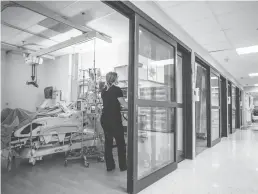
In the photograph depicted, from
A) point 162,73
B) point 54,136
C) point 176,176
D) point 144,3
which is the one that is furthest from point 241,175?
point 54,136

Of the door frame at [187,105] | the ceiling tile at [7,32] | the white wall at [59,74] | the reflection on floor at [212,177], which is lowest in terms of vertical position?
the reflection on floor at [212,177]

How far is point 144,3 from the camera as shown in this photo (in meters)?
2.68

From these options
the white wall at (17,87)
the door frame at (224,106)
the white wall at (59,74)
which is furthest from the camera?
the door frame at (224,106)

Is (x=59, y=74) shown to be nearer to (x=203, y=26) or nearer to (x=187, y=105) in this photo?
(x=187, y=105)

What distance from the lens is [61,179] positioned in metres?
2.85

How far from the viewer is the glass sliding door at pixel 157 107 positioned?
119 inches

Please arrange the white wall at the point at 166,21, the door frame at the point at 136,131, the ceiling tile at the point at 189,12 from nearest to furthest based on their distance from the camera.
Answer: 1. the door frame at the point at 136,131
2. the white wall at the point at 166,21
3. the ceiling tile at the point at 189,12

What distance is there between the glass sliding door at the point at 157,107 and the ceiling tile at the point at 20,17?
9.24ft

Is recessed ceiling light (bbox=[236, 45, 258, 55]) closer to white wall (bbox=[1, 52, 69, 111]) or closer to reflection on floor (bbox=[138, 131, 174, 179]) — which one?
reflection on floor (bbox=[138, 131, 174, 179])

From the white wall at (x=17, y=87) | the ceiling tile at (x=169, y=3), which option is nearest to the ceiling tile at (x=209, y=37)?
the ceiling tile at (x=169, y=3)

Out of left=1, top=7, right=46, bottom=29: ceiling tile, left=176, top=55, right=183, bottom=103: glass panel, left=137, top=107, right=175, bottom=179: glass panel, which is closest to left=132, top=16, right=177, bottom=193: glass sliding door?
left=137, top=107, right=175, bottom=179: glass panel

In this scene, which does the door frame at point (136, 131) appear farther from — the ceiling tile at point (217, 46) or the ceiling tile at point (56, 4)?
the ceiling tile at point (217, 46)

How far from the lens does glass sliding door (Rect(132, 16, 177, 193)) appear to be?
3012 millimetres

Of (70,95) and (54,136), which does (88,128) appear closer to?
(54,136)
